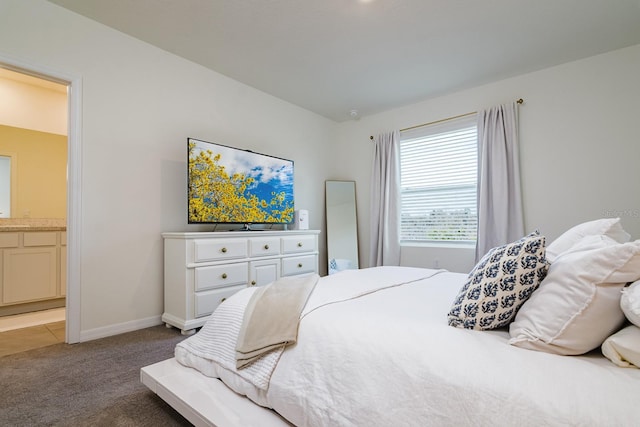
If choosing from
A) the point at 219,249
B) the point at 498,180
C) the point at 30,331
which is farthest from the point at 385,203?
the point at 30,331

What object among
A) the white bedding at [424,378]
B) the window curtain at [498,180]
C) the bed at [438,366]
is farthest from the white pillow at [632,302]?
the window curtain at [498,180]

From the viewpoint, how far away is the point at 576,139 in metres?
3.12

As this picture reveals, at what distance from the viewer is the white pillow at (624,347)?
2.57ft

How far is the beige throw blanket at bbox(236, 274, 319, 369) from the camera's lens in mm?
1211

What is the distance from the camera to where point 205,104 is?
3279 mm

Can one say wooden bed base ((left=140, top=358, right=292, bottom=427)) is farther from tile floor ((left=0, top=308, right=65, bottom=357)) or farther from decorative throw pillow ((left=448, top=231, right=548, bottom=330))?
tile floor ((left=0, top=308, right=65, bottom=357))

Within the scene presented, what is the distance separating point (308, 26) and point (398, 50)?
90 cm

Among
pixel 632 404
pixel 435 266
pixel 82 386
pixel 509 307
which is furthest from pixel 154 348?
pixel 435 266

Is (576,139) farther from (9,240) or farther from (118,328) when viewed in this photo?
(9,240)

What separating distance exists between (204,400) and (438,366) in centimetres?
95

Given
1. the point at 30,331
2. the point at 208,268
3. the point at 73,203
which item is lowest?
the point at 30,331

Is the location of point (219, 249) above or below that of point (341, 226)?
below

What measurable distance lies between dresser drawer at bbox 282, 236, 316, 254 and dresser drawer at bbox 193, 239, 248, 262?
1.76ft

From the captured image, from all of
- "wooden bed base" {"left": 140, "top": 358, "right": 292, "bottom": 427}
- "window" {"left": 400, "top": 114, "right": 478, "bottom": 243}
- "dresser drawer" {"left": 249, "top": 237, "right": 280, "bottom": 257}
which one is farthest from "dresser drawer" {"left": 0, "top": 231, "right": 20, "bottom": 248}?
"window" {"left": 400, "top": 114, "right": 478, "bottom": 243}
